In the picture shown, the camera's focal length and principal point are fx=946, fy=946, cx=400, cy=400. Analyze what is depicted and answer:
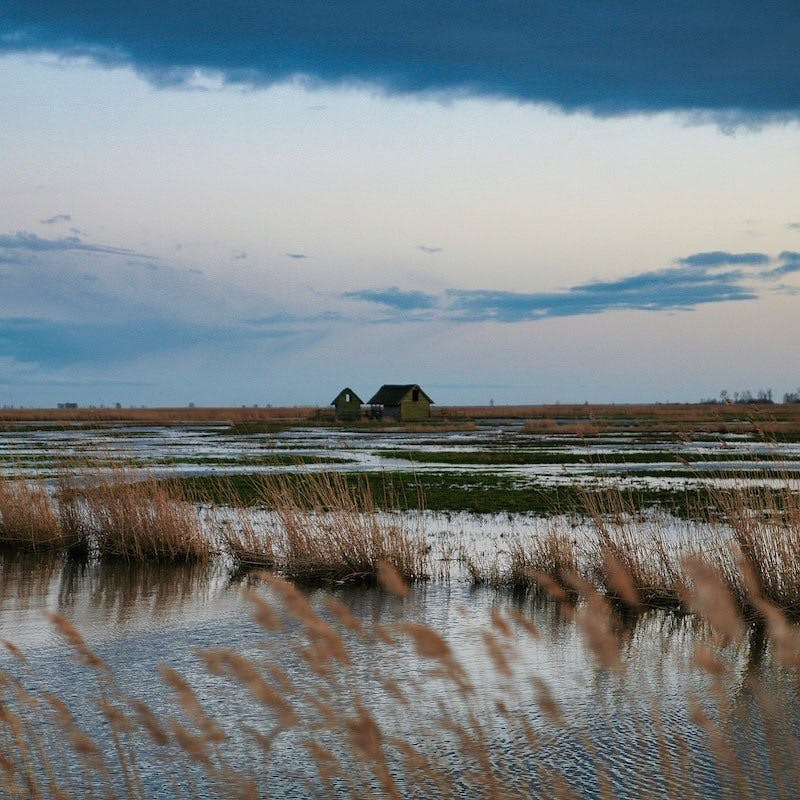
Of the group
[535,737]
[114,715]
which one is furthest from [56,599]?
[114,715]

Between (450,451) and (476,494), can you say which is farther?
(450,451)

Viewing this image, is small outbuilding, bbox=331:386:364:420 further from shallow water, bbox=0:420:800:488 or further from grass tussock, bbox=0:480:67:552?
grass tussock, bbox=0:480:67:552

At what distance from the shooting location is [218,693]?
26.2 feet

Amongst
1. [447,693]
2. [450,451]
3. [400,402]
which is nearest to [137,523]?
[447,693]

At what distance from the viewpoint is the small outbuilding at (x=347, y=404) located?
91.6 m

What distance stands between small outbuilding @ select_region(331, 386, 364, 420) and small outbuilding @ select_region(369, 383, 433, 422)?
2.21 meters

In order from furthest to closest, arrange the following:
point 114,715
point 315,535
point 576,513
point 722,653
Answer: point 576,513 < point 315,535 < point 722,653 < point 114,715

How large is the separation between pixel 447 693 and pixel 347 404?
84.8 m

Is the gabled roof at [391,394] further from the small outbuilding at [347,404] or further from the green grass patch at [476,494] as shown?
the green grass patch at [476,494]

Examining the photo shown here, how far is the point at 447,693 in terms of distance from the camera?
25.8 feet

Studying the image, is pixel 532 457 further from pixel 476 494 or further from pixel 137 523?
pixel 137 523

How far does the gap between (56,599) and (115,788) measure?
6.74m

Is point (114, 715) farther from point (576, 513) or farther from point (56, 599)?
point (576, 513)

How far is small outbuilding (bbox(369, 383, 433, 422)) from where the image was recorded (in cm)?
8612
